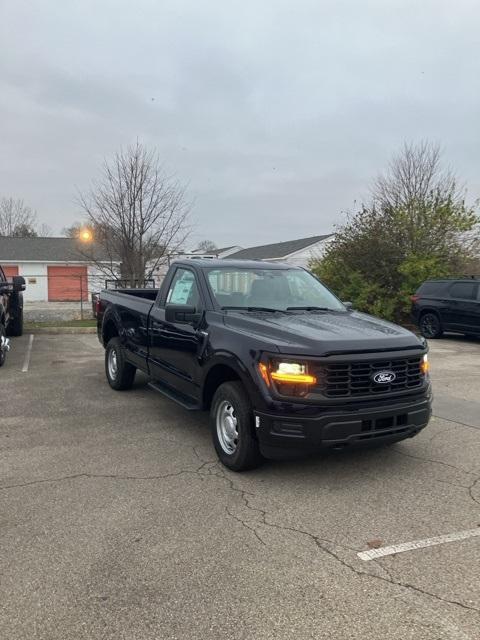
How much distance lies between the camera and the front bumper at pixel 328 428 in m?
4.05

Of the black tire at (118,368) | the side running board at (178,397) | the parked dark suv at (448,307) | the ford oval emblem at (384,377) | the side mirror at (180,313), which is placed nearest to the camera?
the ford oval emblem at (384,377)

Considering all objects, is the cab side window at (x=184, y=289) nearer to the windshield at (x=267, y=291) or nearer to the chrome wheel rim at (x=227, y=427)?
the windshield at (x=267, y=291)

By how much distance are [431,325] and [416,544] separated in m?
12.7

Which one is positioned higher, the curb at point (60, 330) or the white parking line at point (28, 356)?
the curb at point (60, 330)

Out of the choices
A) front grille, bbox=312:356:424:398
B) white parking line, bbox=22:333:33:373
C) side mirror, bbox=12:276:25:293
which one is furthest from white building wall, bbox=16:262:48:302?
front grille, bbox=312:356:424:398

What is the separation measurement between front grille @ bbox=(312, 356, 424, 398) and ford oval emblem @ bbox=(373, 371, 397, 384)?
0.08 feet

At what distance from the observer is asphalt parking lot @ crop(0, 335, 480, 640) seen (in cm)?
264

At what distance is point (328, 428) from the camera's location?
13.3 ft

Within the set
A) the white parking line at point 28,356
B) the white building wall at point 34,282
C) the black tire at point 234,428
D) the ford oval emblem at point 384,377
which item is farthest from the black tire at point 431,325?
the white building wall at point 34,282

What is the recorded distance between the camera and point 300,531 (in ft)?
11.7

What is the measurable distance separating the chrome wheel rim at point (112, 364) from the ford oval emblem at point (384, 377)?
463cm

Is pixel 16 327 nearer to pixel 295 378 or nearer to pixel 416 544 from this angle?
pixel 295 378

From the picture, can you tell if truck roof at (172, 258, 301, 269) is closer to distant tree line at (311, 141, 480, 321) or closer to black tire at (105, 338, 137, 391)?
black tire at (105, 338, 137, 391)

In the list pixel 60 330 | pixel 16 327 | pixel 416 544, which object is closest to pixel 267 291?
pixel 416 544
